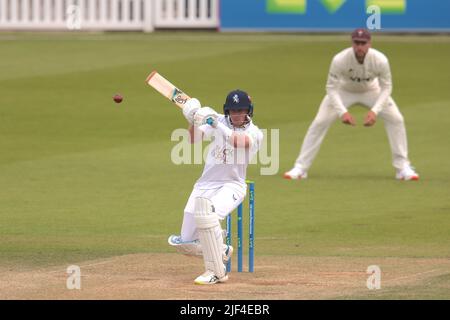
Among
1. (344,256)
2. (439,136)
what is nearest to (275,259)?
(344,256)

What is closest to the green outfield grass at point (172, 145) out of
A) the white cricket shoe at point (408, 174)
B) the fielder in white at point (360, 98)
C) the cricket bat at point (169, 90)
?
the white cricket shoe at point (408, 174)

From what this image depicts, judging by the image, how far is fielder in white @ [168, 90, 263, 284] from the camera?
10.7m

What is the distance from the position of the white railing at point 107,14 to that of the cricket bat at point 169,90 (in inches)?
746

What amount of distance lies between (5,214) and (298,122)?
813 cm

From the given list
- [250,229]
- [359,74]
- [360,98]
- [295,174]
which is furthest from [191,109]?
[360,98]

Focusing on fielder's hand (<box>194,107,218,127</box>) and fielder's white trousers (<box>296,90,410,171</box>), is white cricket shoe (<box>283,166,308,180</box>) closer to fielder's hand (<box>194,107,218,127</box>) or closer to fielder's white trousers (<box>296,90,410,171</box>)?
fielder's white trousers (<box>296,90,410,171</box>)

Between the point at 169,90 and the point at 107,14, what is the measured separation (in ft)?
65.4

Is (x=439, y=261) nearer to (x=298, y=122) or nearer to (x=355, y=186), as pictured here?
(x=355, y=186)

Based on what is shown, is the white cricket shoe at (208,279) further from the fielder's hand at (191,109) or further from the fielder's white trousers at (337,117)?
the fielder's white trousers at (337,117)

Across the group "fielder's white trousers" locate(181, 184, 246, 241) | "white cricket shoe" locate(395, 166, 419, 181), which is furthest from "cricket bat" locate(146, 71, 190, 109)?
"white cricket shoe" locate(395, 166, 419, 181)

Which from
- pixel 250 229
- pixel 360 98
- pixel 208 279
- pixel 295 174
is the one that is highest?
pixel 360 98

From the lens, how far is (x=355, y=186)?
1691cm

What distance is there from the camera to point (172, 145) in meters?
19.9

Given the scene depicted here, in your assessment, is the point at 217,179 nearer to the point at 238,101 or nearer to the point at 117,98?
the point at 238,101
